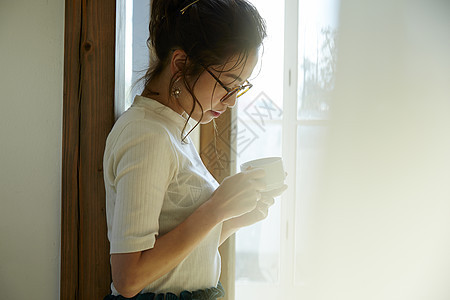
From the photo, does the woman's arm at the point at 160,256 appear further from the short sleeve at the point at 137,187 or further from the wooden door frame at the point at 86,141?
the wooden door frame at the point at 86,141

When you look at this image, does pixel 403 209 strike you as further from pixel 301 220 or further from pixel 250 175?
pixel 250 175

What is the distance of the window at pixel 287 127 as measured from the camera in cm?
137

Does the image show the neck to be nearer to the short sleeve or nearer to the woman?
the woman

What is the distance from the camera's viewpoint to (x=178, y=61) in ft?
2.33

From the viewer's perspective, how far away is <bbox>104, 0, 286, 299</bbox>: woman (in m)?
0.59

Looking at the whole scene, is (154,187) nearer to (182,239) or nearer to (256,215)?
(182,239)

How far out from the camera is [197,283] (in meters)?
0.72

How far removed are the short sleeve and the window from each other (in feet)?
Answer: 2.48

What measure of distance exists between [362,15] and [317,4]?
0.18 m

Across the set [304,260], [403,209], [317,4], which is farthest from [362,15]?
[304,260]

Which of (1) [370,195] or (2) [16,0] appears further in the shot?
(1) [370,195]

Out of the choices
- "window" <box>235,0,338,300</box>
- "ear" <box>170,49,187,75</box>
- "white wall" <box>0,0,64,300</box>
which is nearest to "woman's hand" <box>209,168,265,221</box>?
"ear" <box>170,49,187,75</box>

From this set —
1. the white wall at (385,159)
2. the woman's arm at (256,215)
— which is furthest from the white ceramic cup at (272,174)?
the white wall at (385,159)

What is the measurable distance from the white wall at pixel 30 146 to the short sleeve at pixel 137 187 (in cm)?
27
